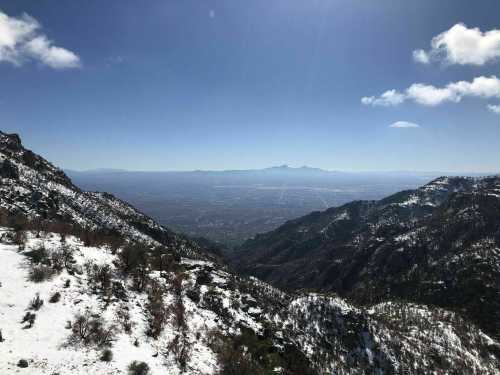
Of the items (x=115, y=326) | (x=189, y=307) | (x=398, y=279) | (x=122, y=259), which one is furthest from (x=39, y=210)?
(x=398, y=279)

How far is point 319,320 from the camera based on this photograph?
57.5 metres

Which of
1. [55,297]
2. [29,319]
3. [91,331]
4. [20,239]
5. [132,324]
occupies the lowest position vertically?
[132,324]

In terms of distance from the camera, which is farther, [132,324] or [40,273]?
[40,273]

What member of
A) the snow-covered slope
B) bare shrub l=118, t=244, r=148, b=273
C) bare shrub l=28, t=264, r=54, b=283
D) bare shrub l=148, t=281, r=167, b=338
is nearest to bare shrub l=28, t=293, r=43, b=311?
the snow-covered slope

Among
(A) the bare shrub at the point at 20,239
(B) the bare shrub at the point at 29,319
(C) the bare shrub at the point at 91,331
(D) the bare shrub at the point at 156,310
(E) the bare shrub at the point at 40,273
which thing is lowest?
(D) the bare shrub at the point at 156,310

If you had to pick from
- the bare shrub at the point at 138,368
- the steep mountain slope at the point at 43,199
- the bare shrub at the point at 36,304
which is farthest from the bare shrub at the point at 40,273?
the steep mountain slope at the point at 43,199

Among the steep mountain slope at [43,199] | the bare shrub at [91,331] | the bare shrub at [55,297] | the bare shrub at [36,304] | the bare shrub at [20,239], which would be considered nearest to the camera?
the bare shrub at [91,331]

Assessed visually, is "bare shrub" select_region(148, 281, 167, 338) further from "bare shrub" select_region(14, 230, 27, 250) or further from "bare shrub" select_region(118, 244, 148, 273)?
"bare shrub" select_region(14, 230, 27, 250)

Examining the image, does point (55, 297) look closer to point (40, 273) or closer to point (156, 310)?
point (40, 273)

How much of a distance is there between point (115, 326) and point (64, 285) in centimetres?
530

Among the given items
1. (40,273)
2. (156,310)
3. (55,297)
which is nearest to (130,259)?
(156,310)

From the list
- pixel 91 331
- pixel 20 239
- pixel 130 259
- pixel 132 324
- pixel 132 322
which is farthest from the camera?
pixel 130 259

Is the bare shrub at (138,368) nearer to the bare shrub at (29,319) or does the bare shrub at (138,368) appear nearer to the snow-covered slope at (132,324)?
the snow-covered slope at (132,324)

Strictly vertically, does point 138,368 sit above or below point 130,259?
below
